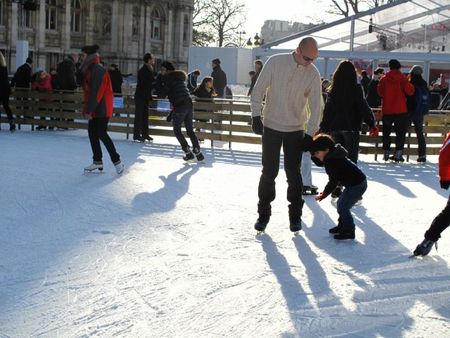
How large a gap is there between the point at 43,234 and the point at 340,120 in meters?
3.83

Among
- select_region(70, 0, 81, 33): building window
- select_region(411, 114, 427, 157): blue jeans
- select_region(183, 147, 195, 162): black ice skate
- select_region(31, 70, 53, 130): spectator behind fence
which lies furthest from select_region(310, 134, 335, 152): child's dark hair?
select_region(70, 0, 81, 33): building window

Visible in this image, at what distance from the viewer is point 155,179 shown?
10078 mm

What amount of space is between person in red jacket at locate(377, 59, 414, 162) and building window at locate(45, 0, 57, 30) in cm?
3344

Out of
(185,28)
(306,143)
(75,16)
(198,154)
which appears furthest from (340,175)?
(185,28)

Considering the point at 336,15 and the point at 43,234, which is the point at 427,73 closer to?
the point at 43,234

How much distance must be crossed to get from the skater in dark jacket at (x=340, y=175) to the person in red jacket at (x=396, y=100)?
19.5 ft

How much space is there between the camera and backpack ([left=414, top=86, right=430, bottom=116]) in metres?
13.0

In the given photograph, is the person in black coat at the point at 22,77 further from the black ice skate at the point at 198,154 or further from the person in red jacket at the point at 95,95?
the person in red jacket at the point at 95,95

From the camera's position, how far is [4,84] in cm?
1586

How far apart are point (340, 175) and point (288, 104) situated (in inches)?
29.1

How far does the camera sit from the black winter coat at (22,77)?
695 inches

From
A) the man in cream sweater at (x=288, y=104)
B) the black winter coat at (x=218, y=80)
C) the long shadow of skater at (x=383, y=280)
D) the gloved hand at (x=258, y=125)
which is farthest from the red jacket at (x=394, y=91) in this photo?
the black winter coat at (x=218, y=80)

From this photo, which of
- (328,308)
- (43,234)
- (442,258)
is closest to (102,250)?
(43,234)

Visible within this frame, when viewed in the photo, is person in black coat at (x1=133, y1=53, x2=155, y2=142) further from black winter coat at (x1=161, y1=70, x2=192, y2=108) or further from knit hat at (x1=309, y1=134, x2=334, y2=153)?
knit hat at (x1=309, y1=134, x2=334, y2=153)
